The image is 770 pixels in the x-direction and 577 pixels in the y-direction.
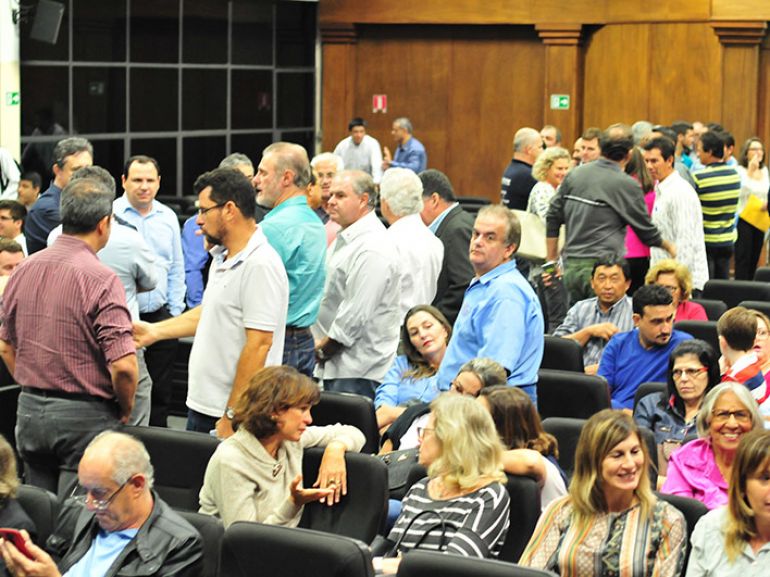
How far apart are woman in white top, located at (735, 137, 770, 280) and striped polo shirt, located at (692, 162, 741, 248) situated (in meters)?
1.99

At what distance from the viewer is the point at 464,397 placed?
438 cm

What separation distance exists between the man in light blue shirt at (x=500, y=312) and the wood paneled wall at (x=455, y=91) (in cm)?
1064

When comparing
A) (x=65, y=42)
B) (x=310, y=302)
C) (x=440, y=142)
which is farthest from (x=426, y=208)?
(x=440, y=142)

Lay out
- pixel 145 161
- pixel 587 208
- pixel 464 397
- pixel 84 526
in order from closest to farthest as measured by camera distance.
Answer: pixel 84 526 → pixel 464 397 → pixel 145 161 → pixel 587 208

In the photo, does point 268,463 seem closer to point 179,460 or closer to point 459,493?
point 179,460

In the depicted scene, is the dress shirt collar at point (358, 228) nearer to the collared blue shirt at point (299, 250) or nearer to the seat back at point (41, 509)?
the collared blue shirt at point (299, 250)

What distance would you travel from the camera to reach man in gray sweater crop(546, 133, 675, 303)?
8.23 meters

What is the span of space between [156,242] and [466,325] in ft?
7.84

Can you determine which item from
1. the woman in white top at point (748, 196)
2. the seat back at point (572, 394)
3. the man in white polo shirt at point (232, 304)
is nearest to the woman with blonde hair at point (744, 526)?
the man in white polo shirt at point (232, 304)

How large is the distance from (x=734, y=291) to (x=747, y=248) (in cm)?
432

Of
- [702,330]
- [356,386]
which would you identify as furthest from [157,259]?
[702,330]

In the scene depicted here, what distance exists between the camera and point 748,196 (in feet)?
40.5

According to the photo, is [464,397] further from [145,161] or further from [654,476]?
[145,161]

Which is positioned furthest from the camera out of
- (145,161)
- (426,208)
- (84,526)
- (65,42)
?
(65,42)
